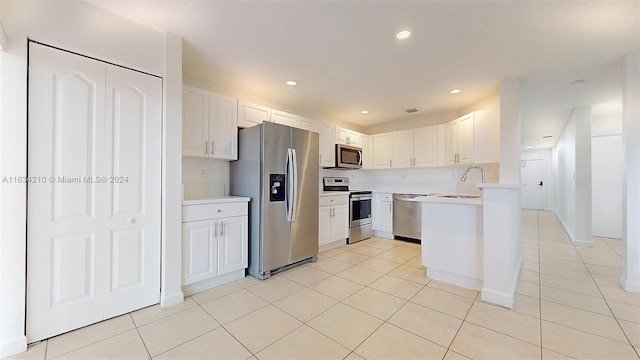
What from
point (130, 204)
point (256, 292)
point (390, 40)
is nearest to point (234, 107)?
point (130, 204)

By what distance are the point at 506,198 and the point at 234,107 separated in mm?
3097

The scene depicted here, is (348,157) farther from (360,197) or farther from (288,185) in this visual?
(288,185)

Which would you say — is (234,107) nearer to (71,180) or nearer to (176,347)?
(71,180)

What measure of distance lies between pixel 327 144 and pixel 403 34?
2416mm

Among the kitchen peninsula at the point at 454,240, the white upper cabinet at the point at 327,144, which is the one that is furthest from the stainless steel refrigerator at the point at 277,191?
the kitchen peninsula at the point at 454,240

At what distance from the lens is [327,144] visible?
4.37m

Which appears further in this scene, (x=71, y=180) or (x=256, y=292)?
(x=256, y=292)

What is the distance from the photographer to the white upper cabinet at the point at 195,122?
2660 millimetres

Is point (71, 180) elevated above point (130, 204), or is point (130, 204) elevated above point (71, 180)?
point (71, 180)

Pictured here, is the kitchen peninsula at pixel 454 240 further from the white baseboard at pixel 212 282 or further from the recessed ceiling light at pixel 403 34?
the white baseboard at pixel 212 282

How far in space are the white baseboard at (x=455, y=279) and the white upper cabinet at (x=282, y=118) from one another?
2.74m

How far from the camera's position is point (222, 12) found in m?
1.88

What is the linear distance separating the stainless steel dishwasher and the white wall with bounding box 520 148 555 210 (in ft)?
25.2

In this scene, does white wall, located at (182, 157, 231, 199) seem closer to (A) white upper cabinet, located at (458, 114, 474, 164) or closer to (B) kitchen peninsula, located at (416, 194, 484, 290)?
(B) kitchen peninsula, located at (416, 194, 484, 290)
